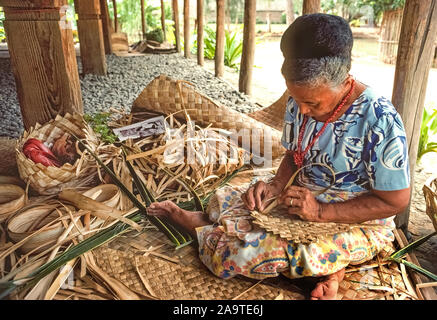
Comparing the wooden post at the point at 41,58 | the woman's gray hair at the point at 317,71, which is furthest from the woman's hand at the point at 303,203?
the wooden post at the point at 41,58

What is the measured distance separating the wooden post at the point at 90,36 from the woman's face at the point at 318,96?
4.62 m

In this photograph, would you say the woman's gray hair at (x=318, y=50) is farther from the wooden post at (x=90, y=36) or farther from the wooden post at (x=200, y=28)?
the wooden post at (x=200, y=28)

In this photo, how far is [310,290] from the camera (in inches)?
52.7

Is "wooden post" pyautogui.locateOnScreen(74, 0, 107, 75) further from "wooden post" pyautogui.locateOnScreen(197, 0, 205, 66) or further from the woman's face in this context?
the woman's face

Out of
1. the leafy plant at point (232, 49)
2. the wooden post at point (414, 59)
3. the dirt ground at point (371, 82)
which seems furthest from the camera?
the leafy plant at point (232, 49)

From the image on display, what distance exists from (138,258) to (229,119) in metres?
1.08

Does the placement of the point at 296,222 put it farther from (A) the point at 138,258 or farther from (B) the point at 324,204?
(A) the point at 138,258

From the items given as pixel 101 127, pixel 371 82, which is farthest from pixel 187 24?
pixel 101 127

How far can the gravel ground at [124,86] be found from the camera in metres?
3.69

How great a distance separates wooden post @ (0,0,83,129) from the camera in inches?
69.3

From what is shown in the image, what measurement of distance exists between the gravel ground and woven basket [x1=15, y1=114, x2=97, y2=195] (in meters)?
1.33

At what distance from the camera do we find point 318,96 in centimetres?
114

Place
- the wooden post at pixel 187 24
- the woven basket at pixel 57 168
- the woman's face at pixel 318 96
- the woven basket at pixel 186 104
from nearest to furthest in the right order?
the woman's face at pixel 318 96 → the woven basket at pixel 57 168 → the woven basket at pixel 186 104 → the wooden post at pixel 187 24

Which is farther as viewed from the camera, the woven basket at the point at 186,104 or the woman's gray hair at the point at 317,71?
the woven basket at the point at 186,104
